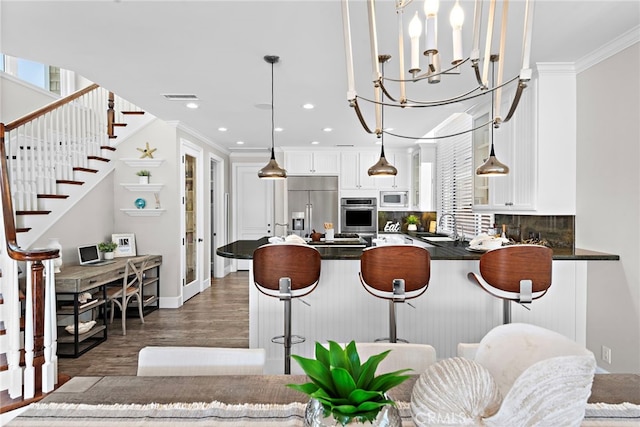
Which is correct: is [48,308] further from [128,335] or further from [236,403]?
[236,403]

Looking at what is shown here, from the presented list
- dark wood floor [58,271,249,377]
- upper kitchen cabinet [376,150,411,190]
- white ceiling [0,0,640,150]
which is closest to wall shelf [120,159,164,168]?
white ceiling [0,0,640,150]

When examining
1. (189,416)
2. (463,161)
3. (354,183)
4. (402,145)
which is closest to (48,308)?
(189,416)

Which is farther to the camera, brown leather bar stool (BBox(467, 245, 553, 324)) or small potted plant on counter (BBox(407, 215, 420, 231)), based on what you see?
small potted plant on counter (BBox(407, 215, 420, 231))

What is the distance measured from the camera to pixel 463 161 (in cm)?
489

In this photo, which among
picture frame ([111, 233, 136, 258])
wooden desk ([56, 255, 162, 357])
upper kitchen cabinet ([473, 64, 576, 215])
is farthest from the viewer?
picture frame ([111, 233, 136, 258])

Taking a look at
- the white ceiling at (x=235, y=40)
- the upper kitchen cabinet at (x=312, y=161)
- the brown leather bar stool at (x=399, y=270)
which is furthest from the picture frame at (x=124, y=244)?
the brown leather bar stool at (x=399, y=270)

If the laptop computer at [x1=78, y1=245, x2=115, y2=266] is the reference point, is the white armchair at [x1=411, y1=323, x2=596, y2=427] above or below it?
above

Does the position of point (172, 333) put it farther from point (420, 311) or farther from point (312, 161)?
point (312, 161)

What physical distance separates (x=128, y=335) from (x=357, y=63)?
11.4ft

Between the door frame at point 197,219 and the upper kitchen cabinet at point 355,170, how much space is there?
242 centimetres

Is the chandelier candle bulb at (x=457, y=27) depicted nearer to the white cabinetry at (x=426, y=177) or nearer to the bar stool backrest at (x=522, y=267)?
the bar stool backrest at (x=522, y=267)

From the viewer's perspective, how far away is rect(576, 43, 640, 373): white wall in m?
2.45

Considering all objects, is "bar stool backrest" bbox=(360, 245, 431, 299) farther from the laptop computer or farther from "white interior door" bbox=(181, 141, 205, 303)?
"white interior door" bbox=(181, 141, 205, 303)

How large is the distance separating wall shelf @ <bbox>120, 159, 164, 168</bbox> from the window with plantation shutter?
3.89 metres
